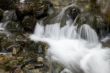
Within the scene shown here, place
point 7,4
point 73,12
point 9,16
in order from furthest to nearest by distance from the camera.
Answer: point 7,4 → point 9,16 → point 73,12

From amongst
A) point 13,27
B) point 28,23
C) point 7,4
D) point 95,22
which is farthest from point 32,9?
point 95,22

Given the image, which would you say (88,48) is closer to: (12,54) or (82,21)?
(82,21)

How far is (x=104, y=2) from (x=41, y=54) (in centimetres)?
378

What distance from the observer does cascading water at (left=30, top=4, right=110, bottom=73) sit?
8.30 meters

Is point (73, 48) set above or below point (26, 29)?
below

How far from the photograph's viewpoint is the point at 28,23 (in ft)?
36.2

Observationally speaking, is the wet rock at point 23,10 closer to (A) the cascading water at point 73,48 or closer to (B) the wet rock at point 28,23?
(B) the wet rock at point 28,23

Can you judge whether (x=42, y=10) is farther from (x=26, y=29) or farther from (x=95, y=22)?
(x=95, y=22)

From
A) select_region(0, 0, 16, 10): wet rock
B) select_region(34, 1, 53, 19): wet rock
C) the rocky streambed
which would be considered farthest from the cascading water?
select_region(0, 0, 16, 10): wet rock

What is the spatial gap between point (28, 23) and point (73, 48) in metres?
2.39

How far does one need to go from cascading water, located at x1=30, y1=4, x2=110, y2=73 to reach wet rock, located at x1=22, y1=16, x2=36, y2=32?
0.22 m

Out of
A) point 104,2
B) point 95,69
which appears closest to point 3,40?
point 95,69

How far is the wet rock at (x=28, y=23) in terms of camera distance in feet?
36.2

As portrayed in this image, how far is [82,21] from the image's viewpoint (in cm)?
1048
